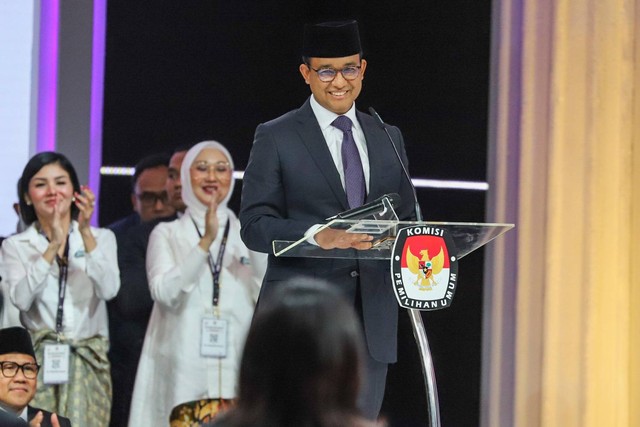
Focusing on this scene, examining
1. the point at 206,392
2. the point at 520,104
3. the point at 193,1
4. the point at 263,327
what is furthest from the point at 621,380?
the point at 263,327

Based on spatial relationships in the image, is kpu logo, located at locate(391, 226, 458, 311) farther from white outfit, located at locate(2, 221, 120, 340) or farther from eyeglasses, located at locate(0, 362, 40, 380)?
white outfit, located at locate(2, 221, 120, 340)

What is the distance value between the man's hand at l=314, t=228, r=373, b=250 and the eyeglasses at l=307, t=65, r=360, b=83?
591 millimetres

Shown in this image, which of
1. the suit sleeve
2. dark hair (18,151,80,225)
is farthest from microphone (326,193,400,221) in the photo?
dark hair (18,151,80,225)

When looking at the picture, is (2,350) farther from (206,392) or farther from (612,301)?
(612,301)

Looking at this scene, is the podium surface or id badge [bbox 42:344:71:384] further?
id badge [bbox 42:344:71:384]

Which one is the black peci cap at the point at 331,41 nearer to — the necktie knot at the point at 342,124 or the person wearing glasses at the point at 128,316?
the necktie knot at the point at 342,124

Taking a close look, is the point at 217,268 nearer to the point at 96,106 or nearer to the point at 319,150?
the point at 96,106

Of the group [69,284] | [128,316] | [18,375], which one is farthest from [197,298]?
[18,375]

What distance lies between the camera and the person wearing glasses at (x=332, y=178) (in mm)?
2943

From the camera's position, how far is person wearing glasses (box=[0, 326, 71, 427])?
13.2 ft

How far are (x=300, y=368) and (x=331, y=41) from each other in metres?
1.61

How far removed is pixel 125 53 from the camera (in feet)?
17.9

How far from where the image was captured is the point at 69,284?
4535mm

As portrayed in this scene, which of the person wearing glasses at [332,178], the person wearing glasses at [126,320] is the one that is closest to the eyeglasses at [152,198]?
the person wearing glasses at [126,320]
